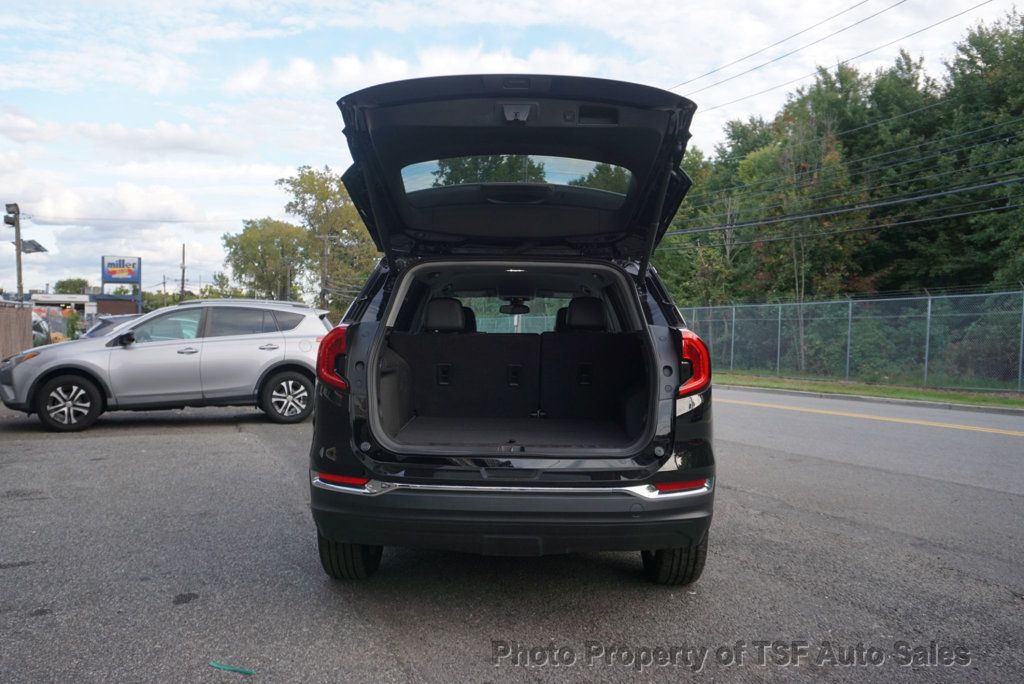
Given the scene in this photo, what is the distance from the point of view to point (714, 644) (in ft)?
10.9

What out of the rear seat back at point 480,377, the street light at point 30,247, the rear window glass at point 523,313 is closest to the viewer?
the rear seat back at point 480,377

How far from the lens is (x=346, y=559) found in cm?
392

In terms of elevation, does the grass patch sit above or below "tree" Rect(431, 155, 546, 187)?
below

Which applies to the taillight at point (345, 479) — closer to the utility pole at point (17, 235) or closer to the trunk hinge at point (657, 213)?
the trunk hinge at point (657, 213)

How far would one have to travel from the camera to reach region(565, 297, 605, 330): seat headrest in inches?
198

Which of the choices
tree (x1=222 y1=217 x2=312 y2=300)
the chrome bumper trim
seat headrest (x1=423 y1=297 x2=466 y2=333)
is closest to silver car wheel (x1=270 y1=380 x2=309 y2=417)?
seat headrest (x1=423 y1=297 x2=466 y2=333)

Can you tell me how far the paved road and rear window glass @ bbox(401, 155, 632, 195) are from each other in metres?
2.05

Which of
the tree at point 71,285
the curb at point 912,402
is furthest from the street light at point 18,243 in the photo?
the tree at point 71,285

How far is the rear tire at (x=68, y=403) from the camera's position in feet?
32.3

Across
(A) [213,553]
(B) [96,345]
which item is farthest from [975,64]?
(A) [213,553]

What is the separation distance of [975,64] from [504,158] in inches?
1349

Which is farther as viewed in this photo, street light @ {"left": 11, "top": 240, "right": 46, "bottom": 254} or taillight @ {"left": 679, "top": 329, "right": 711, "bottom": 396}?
street light @ {"left": 11, "top": 240, "right": 46, "bottom": 254}

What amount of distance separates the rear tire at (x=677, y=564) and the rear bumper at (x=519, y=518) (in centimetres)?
43

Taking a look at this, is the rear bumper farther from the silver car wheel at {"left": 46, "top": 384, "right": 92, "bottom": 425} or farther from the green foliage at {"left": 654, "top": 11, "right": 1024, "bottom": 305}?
the green foliage at {"left": 654, "top": 11, "right": 1024, "bottom": 305}
